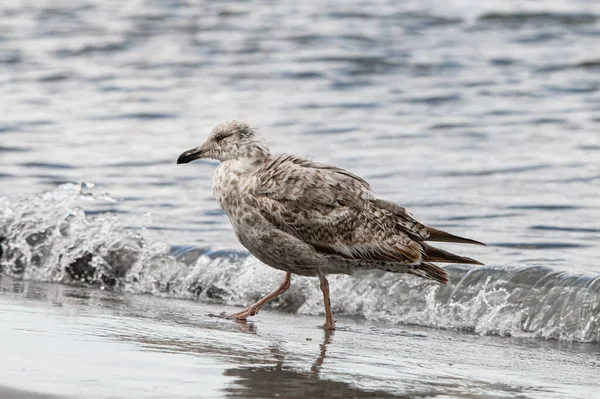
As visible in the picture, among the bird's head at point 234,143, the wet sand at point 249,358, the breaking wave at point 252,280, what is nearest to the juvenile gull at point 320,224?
the bird's head at point 234,143

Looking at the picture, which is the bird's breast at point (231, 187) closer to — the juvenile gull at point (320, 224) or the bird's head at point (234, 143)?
the juvenile gull at point (320, 224)

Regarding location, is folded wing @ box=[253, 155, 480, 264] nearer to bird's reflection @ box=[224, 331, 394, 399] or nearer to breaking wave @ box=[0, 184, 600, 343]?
breaking wave @ box=[0, 184, 600, 343]

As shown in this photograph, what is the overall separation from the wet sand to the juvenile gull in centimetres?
42

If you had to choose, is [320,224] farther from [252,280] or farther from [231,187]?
[252,280]

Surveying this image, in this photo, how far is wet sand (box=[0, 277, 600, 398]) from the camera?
470 cm

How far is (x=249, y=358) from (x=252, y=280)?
9.73 ft

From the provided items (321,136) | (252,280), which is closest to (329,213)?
(252,280)

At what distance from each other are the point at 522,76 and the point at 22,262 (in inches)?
366

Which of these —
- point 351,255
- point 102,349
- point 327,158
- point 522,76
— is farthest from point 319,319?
point 522,76

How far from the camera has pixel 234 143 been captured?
716 cm

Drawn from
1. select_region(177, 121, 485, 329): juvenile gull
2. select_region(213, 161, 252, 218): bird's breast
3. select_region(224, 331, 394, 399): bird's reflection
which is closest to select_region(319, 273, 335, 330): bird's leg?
select_region(177, 121, 485, 329): juvenile gull

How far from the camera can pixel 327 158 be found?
41.0ft

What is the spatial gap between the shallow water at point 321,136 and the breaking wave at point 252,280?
0.02m

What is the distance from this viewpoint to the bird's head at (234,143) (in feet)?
23.4
